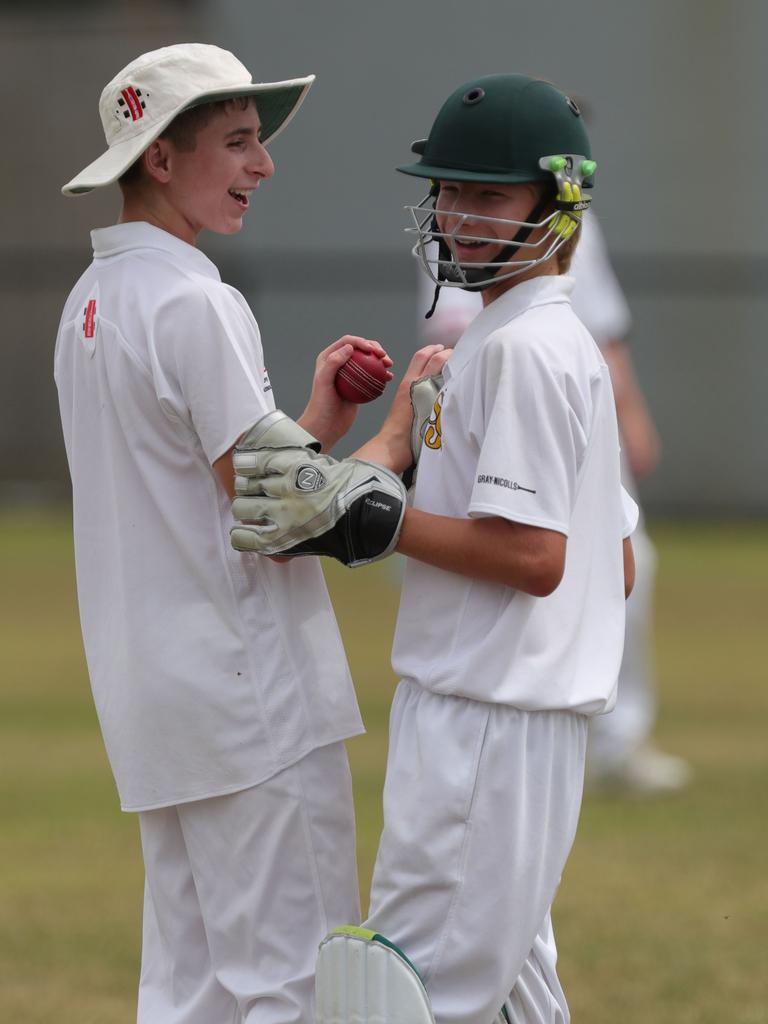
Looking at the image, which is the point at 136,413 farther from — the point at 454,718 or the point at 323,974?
the point at 323,974

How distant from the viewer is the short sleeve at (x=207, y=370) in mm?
3150

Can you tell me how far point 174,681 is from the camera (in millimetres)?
3268

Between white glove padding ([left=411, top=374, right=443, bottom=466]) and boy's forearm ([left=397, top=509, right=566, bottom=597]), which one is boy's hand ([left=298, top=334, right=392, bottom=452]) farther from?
boy's forearm ([left=397, top=509, right=566, bottom=597])

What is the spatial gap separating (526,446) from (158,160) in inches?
38.6

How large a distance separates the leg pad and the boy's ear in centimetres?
150

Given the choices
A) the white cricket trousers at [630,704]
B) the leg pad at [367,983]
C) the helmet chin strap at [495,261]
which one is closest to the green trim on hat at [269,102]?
the helmet chin strap at [495,261]

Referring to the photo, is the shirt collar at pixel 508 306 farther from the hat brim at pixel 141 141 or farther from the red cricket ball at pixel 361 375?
the hat brim at pixel 141 141

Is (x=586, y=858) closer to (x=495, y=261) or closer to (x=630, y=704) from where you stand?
(x=630, y=704)

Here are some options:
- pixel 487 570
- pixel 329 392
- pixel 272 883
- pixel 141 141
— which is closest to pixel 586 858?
pixel 272 883

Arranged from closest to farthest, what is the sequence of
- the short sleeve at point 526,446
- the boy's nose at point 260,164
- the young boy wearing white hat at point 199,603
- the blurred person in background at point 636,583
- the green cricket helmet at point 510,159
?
the short sleeve at point 526,446, the green cricket helmet at point 510,159, the young boy wearing white hat at point 199,603, the boy's nose at point 260,164, the blurred person in background at point 636,583

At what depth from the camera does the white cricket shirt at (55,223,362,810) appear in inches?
127

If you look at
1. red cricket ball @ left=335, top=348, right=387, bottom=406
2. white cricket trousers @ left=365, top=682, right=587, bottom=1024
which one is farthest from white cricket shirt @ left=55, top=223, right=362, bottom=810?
white cricket trousers @ left=365, top=682, right=587, bottom=1024

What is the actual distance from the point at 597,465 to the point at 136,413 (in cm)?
89

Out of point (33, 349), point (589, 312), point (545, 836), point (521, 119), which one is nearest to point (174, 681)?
point (545, 836)
